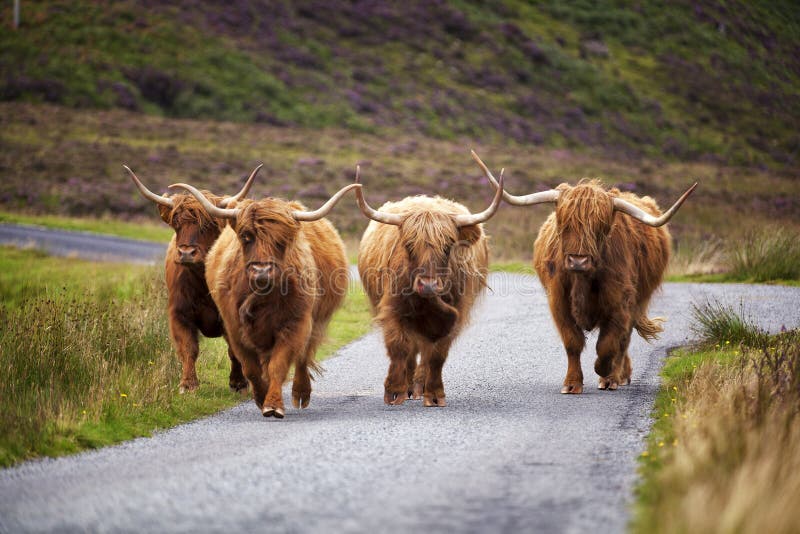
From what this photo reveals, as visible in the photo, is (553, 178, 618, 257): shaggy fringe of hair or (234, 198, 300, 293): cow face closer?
(234, 198, 300, 293): cow face

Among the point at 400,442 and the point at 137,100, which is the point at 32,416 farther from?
the point at 137,100

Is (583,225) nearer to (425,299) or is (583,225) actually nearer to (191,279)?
(425,299)

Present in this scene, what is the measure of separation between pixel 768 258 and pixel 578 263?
11.0 meters

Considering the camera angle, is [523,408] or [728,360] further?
[728,360]

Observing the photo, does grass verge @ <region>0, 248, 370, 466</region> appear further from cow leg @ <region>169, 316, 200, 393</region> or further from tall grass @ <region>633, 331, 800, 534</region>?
tall grass @ <region>633, 331, 800, 534</region>

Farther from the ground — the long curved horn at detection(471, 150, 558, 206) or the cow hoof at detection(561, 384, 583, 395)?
the long curved horn at detection(471, 150, 558, 206)

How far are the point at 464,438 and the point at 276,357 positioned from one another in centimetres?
176

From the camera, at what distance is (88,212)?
32.9 m

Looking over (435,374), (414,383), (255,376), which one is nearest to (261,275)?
(255,376)

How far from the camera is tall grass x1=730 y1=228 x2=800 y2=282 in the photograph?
1816cm

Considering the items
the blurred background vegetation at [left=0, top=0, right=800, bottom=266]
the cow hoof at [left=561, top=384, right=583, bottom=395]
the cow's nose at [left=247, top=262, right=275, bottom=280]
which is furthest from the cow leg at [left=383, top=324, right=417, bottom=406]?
the blurred background vegetation at [left=0, top=0, right=800, bottom=266]

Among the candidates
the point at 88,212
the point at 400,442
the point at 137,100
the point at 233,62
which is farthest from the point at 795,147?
the point at 400,442

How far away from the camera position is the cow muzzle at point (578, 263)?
8602mm

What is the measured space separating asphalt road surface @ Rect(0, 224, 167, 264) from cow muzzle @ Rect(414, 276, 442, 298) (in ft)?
35.9
